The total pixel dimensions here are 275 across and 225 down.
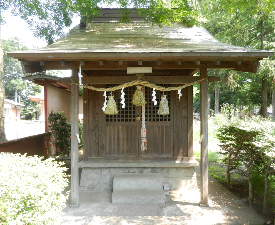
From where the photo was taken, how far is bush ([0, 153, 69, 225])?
91.7 inches

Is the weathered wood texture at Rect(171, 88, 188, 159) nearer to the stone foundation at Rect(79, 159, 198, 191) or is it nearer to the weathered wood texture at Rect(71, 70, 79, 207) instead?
the stone foundation at Rect(79, 159, 198, 191)

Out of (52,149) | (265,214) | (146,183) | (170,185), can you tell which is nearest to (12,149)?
(52,149)

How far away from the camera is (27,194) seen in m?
2.49

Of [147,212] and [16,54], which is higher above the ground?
[16,54]

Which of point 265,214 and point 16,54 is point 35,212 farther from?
point 265,214

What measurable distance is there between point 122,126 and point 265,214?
159 inches

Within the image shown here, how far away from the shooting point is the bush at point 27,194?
2.33 m

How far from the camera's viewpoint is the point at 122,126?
626 cm

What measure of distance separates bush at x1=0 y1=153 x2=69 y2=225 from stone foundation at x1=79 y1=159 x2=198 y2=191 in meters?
2.75

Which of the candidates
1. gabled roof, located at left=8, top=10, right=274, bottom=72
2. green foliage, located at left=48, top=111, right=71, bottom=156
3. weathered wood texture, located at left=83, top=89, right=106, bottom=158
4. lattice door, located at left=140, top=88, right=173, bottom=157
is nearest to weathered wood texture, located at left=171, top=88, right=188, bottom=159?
lattice door, located at left=140, top=88, right=173, bottom=157

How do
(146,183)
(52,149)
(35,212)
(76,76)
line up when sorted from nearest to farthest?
(35,212)
(76,76)
(146,183)
(52,149)

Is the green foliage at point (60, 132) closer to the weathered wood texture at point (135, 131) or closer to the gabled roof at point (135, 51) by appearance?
the weathered wood texture at point (135, 131)

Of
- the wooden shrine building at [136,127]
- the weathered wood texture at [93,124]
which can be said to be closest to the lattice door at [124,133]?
the wooden shrine building at [136,127]

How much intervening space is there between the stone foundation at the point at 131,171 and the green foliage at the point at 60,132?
325 centimetres
